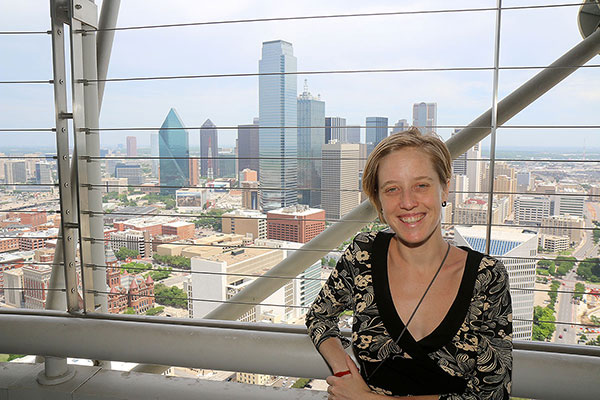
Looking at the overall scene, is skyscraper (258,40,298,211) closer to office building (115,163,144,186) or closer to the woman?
the woman

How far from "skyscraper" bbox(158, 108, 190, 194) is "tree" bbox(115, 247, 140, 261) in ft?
1.76

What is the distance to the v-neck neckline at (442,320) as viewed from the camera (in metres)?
0.89

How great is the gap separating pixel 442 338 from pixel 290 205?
133cm

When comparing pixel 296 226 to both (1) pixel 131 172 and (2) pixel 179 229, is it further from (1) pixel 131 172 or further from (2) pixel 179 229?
(2) pixel 179 229

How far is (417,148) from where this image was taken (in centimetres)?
95

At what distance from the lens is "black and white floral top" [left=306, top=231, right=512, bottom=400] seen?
0.87m

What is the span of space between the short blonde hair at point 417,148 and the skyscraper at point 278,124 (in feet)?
2.24

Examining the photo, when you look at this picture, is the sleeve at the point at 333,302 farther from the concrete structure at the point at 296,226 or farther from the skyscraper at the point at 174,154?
the concrete structure at the point at 296,226

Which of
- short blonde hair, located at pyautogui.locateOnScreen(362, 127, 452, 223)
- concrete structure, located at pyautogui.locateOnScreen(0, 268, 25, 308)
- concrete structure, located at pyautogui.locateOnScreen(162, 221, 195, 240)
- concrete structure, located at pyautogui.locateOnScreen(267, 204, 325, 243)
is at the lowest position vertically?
concrete structure, located at pyautogui.locateOnScreen(0, 268, 25, 308)

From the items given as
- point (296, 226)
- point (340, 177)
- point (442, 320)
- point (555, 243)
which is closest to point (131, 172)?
point (296, 226)

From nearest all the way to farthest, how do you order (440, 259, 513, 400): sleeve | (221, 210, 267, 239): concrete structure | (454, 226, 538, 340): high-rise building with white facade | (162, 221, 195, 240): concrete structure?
(440, 259, 513, 400): sleeve → (454, 226, 538, 340): high-rise building with white facade → (221, 210, 267, 239): concrete structure → (162, 221, 195, 240): concrete structure

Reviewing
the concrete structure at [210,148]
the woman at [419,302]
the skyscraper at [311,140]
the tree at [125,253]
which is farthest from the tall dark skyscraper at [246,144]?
the woman at [419,302]

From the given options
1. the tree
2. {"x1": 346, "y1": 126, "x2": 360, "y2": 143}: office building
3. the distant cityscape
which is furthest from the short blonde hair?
the tree

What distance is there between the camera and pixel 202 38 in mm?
4133
